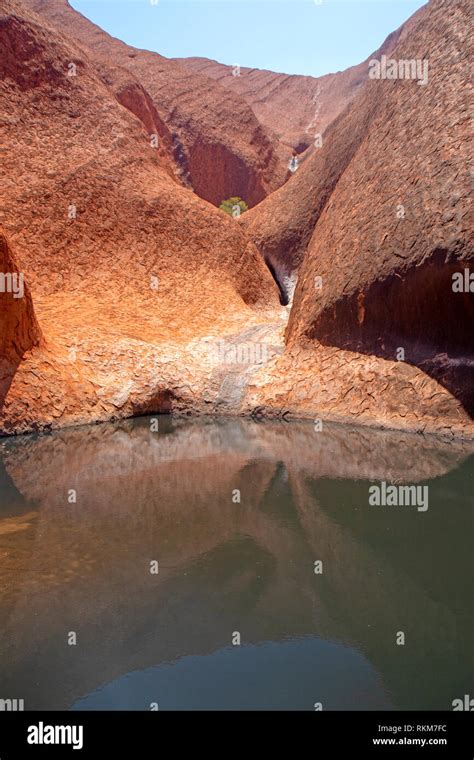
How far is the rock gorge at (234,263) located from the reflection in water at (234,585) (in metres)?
3.48

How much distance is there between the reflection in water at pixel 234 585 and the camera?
4.11m

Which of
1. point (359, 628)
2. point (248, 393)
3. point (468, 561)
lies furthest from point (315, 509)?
point (248, 393)

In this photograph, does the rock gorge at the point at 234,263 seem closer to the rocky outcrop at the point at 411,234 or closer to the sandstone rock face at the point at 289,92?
the rocky outcrop at the point at 411,234

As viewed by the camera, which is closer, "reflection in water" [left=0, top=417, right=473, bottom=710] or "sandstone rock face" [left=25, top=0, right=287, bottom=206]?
"reflection in water" [left=0, top=417, right=473, bottom=710]

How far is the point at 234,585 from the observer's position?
559 centimetres

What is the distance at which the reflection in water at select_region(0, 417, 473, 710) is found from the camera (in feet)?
13.5

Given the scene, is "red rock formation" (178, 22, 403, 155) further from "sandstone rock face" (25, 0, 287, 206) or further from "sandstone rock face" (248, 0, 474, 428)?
"sandstone rock face" (248, 0, 474, 428)

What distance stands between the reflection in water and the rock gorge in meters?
3.48

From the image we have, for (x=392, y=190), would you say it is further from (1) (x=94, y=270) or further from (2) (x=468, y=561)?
(2) (x=468, y=561)

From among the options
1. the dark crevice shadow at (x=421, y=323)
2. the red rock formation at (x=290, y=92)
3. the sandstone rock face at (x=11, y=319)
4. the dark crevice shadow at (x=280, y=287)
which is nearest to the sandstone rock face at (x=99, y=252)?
the sandstone rock face at (x=11, y=319)

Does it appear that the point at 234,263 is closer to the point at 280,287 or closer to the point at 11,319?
the point at 280,287

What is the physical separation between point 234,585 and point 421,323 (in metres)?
8.84

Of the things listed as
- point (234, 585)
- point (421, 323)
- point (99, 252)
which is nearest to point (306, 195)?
point (99, 252)

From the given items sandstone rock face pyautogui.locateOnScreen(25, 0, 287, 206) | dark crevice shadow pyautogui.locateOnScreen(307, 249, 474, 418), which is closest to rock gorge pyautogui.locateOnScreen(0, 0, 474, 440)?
dark crevice shadow pyautogui.locateOnScreen(307, 249, 474, 418)
